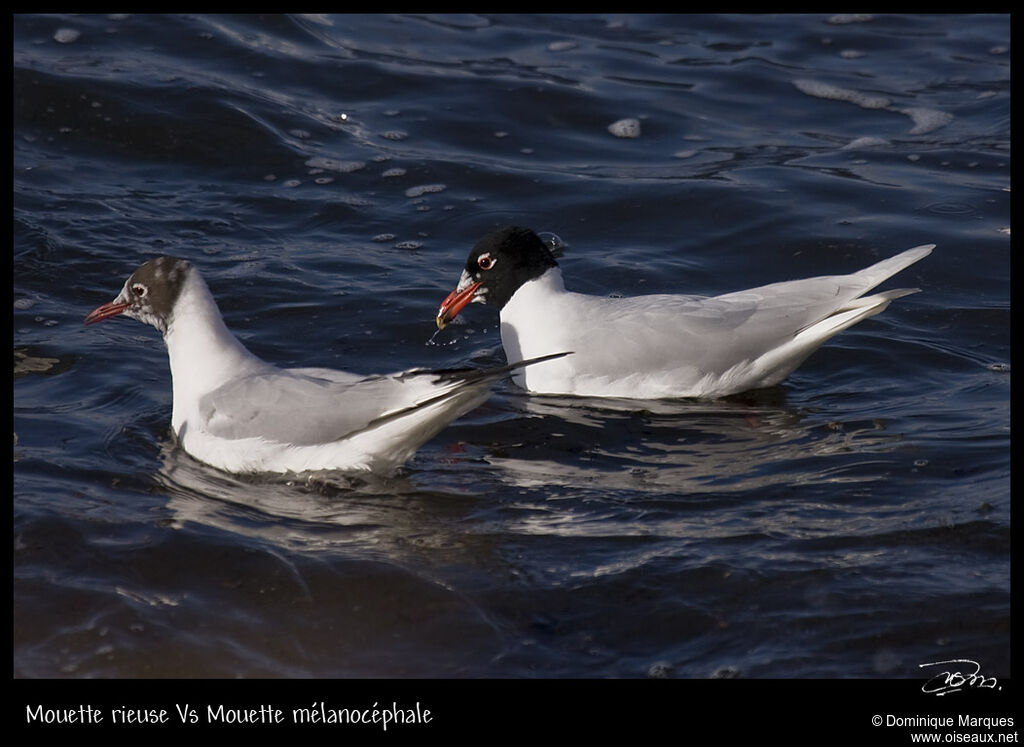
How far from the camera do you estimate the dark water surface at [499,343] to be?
5.17m

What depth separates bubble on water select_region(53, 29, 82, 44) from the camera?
42.5ft

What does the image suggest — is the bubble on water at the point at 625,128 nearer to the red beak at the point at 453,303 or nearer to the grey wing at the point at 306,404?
the red beak at the point at 453,303

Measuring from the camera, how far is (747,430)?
23.8 feet

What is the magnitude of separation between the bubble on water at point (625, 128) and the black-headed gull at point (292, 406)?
6.35 m

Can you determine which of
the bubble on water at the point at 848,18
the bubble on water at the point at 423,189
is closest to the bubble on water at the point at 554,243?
the bubble on water at the point at 423,189

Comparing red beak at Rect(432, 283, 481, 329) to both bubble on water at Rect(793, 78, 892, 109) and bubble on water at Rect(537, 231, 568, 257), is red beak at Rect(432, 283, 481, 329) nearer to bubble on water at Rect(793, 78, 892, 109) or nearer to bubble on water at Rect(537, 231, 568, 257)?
bubble on water at Rect(537, 231, 568, 257)

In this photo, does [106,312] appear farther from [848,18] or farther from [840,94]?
[848,18]

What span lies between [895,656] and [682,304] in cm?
320

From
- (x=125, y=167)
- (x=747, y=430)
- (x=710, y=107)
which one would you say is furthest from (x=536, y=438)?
(x=710, y=107)

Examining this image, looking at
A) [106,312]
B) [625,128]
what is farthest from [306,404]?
[625,128]
